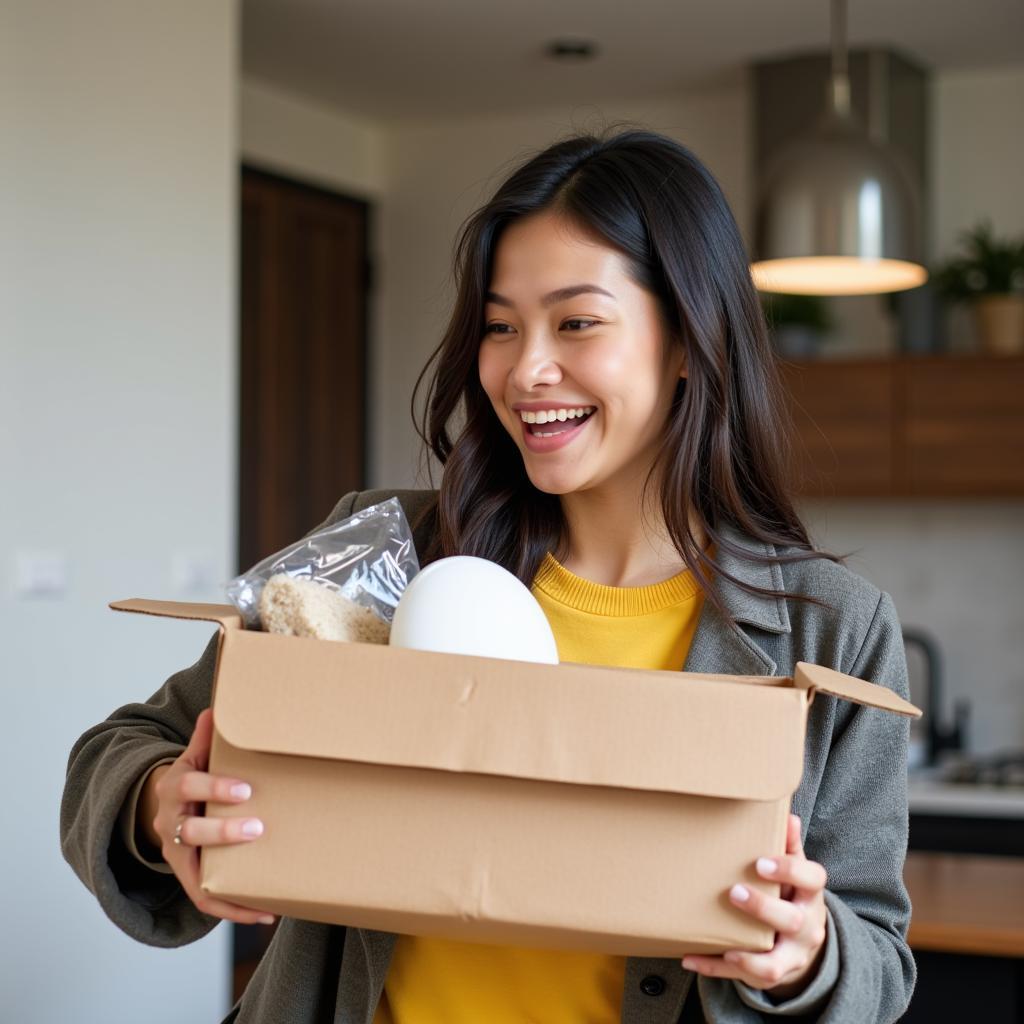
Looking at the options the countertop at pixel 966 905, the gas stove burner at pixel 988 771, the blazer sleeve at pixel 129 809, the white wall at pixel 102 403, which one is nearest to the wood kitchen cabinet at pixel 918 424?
the gas stove burner at pixel 988 771

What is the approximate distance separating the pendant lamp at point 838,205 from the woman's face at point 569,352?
1.69 m

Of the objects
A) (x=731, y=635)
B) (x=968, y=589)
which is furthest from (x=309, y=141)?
(x=731, y=635)

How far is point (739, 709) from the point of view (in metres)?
0.94

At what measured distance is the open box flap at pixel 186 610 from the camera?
0.99 metres

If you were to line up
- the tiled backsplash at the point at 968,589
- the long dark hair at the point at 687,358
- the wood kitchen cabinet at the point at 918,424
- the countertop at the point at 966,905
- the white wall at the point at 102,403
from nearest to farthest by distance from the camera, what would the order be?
the long dark hair at the point at 687,358
the countertop at the point at 966,905
the white wall at the point at 102,403
the wood kitchen cabinet at the point at 918,424
the tiled backsplash at the point at 968,589

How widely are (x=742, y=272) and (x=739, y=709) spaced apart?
556 mm

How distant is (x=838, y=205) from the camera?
2.89 metres

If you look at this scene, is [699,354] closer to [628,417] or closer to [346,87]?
[628,417]

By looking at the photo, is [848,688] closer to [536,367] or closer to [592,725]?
[592,725]

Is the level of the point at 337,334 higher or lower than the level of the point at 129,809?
higher

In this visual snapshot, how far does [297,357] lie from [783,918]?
14.0ft

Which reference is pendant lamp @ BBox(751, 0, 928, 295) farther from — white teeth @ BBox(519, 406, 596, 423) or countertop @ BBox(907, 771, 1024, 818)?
white teeth @ BBox(519, 406, 596, 423)

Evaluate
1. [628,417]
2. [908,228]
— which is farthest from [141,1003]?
[628,417]

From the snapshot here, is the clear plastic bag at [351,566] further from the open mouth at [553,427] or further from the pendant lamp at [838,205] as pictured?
the pendant lamp at [838,205]
